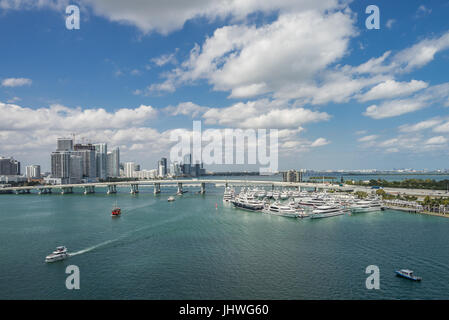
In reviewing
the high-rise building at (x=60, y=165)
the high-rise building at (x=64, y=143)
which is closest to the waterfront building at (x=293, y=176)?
the high-rise building at (x=60, y=165)

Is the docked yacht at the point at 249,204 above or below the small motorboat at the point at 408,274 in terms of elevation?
below

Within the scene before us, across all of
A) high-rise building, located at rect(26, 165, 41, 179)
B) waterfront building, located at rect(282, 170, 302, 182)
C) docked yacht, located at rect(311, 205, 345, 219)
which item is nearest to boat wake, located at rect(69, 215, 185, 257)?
docked yacht, located at rect(311, 205, 345, 219)

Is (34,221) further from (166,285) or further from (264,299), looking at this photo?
(264,299)

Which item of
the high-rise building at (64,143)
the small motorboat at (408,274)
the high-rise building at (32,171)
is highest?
the high-rise building at (64,143)

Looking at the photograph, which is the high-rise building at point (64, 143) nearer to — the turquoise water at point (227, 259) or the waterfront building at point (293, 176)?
the waterfront building at point (293, 176)

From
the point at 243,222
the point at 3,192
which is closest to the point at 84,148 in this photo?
the point at 3,192

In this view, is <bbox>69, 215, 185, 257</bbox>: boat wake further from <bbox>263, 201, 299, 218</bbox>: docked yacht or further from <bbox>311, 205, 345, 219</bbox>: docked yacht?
<bbox>311, 205, 345, 219</bbox>: docked yacht
